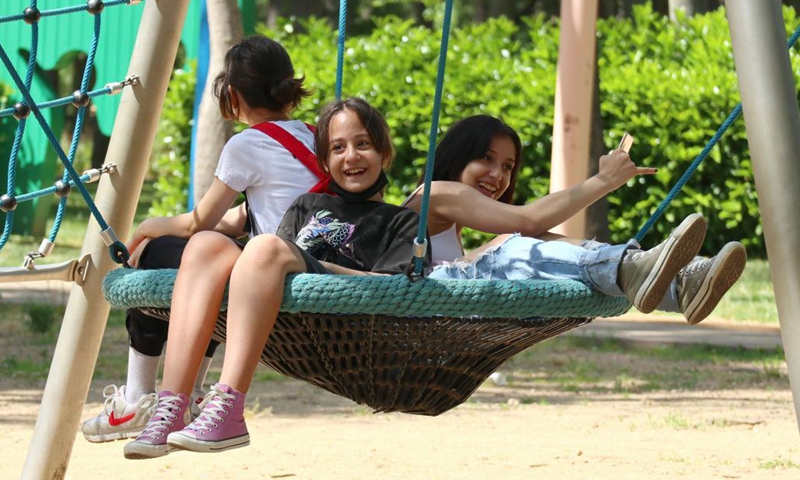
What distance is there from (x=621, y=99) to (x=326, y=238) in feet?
26.1

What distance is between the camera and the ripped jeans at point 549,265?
2.81 meters

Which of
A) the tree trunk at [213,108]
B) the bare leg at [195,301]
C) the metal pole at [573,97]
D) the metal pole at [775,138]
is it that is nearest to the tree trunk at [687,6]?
the tree trunk at [213,108]

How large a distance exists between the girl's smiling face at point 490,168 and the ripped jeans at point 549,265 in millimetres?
245

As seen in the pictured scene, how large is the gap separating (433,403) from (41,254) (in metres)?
1.29

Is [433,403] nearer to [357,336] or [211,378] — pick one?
[357,336]

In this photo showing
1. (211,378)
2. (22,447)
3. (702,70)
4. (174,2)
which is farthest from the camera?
(702,70)

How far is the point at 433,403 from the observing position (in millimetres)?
3016

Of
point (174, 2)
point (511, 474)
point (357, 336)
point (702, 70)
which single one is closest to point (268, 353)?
point (357, 336)

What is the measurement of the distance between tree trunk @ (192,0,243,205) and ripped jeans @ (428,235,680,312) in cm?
515

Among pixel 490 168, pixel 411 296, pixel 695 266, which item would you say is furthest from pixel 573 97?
pixel 411 296

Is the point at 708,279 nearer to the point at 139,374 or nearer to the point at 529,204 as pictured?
the point at 529,204

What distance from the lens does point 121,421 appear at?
3.13 m

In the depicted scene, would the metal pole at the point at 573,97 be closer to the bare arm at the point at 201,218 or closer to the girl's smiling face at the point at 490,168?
the girl's smiling face at the point at 490,168

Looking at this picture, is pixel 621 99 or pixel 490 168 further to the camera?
pixel 621 99
